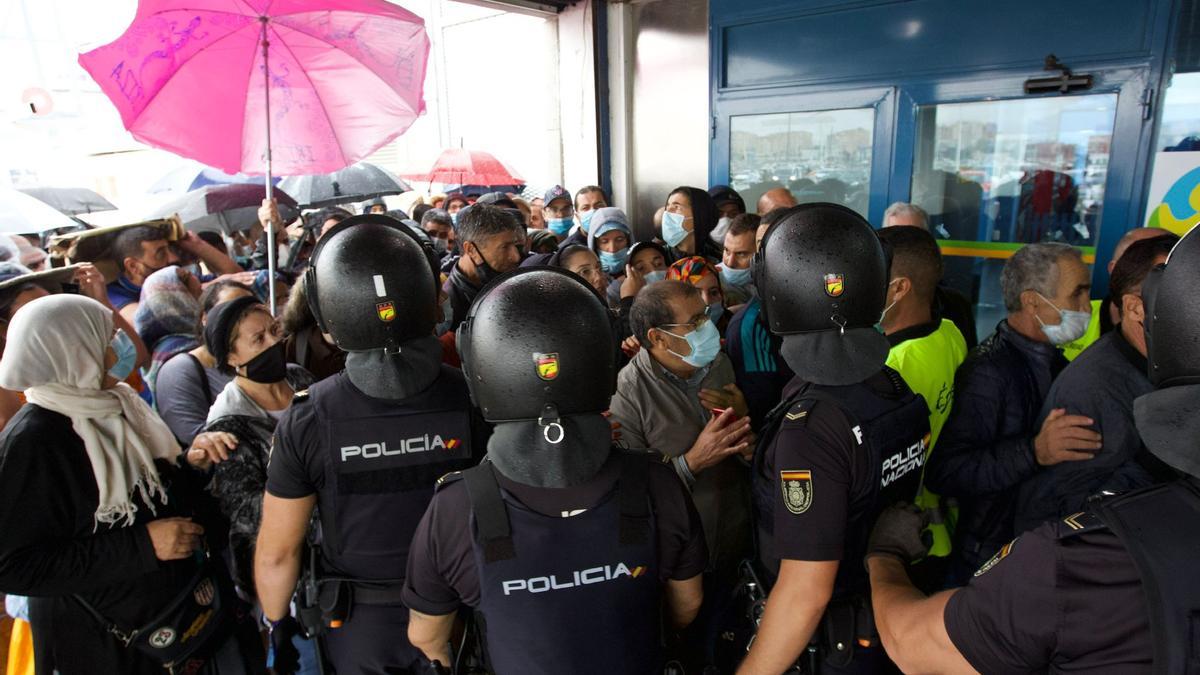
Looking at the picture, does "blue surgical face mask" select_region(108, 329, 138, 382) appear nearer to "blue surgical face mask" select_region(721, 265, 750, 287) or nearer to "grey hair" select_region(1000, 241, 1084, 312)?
"blue surgical face mask" select_region(721, 265, 750, 287)

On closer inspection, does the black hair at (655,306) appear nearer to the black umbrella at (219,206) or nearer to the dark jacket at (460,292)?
the dark jacket at (460,292)

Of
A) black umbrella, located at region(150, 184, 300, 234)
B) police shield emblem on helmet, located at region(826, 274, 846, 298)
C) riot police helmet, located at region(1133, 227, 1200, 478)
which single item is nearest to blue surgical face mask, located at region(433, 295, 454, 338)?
police shield emblem on helmet, located at region(826, 274, 846, 298)

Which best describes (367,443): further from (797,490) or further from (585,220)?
(585,220)

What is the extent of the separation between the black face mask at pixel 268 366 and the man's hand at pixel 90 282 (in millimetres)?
1450

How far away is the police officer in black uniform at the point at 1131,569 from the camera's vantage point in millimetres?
923

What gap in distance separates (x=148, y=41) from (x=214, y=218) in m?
3.79

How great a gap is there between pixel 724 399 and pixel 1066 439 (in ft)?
Result: 3.42

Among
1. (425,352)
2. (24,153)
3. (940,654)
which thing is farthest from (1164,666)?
(24,153)

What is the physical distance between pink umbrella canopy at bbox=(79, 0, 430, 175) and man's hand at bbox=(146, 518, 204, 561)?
180cm

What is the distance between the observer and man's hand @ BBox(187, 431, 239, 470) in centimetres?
225

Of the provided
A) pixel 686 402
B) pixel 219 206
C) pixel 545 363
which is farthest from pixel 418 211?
pixel 545 363

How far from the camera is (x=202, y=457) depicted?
2.26 meters

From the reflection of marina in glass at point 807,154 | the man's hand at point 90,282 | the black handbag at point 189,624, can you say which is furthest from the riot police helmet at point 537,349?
the reflection of marina in glass at point 807,154

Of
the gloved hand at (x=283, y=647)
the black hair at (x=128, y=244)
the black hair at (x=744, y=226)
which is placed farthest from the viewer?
the black hair at (x=744, y=226)
